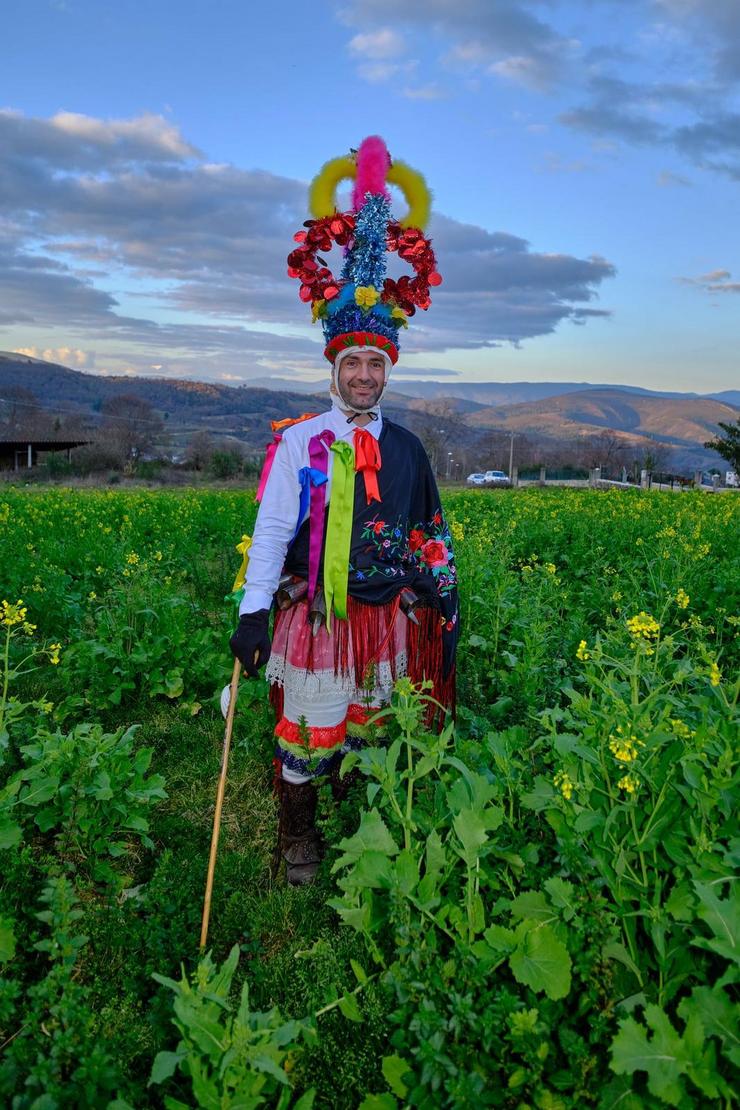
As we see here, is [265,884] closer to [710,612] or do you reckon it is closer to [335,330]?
[335,330]

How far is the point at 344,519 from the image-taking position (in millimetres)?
2945

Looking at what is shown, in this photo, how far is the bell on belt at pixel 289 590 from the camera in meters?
3.05

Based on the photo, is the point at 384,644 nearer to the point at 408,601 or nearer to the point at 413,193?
the point at 408,601

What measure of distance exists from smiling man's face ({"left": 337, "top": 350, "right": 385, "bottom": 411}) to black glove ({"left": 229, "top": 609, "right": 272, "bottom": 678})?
100 cm

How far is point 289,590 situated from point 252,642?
369mm

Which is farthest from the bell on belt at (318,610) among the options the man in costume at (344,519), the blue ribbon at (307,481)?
the blue ribbon at (307,481)

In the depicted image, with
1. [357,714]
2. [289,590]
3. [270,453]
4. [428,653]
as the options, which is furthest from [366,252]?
[357,714]

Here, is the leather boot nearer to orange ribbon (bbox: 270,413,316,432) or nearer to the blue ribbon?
the blue ribbon

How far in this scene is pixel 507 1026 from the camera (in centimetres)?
180

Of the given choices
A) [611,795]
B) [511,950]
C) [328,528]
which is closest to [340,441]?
[328,528]

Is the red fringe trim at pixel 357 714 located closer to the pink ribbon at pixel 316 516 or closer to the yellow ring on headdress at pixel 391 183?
the pink ribbon at pixel 316 516

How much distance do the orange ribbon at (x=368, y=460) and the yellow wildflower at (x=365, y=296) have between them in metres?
0.51

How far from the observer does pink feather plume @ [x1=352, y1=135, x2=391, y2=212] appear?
307cm

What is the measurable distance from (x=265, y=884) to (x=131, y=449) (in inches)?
2488
